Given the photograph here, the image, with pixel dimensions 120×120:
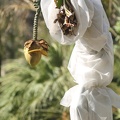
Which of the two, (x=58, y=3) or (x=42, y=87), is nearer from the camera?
(x=58, y=3)

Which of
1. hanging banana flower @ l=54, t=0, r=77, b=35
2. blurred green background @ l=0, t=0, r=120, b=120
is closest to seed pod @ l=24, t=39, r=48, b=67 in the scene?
hanging banana flower @ l=54, t=0, r=77, b=35

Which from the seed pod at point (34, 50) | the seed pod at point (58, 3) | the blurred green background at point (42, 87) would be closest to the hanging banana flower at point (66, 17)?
the seed pod at point (58, 3)

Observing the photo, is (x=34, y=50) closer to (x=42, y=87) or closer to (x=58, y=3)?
(x=58, y=3)

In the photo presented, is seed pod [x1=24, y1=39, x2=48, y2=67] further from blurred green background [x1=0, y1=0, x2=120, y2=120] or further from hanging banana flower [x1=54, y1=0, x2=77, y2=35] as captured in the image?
blurred green background [x1=0, y1=0, x2=120, y2=120]

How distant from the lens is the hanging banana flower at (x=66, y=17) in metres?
1.92

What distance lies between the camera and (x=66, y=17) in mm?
1927

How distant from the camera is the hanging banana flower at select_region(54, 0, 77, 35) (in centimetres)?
192

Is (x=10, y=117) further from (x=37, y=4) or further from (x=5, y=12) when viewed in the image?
(x=37, y=4)

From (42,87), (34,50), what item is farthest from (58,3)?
(42,87)

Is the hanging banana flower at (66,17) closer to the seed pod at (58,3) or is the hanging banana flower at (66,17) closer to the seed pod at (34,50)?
the seed pod at (58,3)

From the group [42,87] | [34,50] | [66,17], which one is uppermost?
[66,17]

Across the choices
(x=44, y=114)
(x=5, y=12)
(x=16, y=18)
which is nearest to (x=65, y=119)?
(x=44, y=114)

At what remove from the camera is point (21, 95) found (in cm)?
532

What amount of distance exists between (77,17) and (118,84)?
305cm
